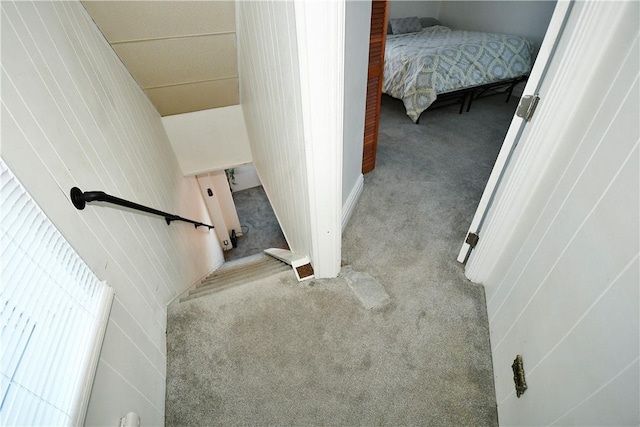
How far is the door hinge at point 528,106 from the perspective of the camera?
1028mm

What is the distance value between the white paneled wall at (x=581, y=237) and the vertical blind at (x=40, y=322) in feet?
4.15

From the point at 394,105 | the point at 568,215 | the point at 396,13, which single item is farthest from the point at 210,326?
the point at 396,13

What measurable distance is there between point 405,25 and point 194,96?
359cm

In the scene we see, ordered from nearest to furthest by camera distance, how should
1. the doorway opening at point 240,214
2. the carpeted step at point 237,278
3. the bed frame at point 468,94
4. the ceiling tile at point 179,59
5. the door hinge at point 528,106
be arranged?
the door hinge at point 528,106 < the carpeted step at point 237,278 < the ceiling tile at point 179,59 < the bed frame at point 468,94 < the doorway opening at point 240,214

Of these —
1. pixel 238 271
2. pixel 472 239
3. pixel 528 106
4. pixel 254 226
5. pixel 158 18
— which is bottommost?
pixel 254 226

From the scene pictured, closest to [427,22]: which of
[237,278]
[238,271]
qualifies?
[238,271]

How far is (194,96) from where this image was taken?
2.62 m

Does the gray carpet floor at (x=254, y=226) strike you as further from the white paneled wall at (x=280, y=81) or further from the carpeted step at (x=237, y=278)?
the white paneled wall at (x=280, y=81)

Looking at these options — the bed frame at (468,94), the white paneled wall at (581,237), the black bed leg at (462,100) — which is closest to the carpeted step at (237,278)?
the white paneled wall at (581,237)

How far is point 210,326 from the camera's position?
148cm

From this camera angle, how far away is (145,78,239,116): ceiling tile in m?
→ 2.46

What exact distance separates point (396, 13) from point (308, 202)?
16.6ft

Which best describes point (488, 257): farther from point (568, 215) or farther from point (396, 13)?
point (396, 13)

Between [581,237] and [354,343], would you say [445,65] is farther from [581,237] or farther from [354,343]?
[354,343]
